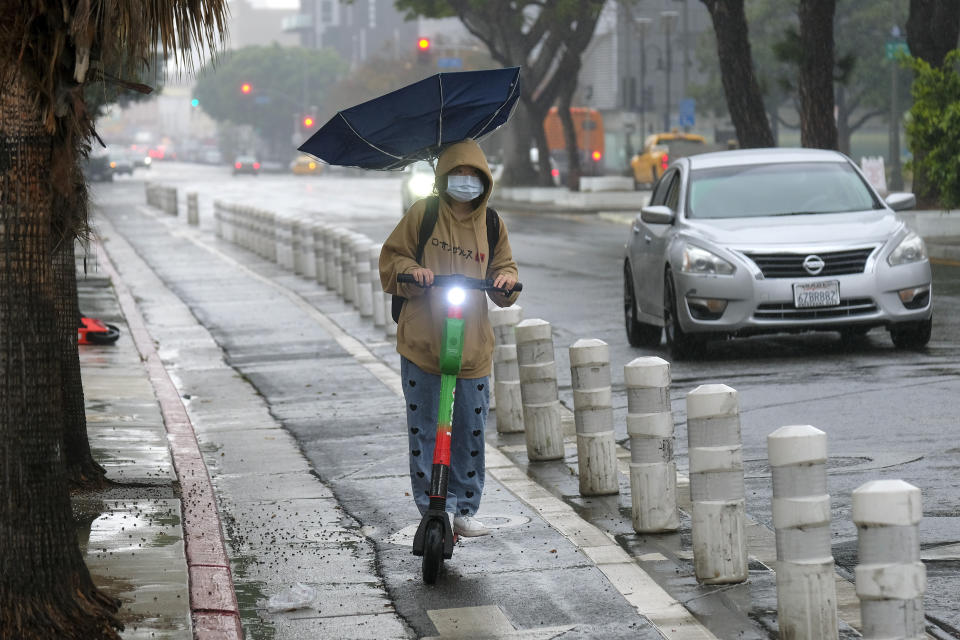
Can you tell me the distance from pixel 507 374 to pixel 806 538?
18.1 ft

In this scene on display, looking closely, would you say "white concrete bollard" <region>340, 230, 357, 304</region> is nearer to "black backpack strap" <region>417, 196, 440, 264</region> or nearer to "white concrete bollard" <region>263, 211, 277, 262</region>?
"white concrete bollard" <region>263, 211, 277, 262</region>

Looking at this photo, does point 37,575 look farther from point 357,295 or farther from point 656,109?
point 656,109

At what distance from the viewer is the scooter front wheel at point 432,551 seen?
7.21 meters

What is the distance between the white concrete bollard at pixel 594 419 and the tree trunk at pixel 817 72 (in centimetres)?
2170

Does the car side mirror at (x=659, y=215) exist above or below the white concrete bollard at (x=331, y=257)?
above

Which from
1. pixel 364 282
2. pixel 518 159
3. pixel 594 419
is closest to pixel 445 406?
pixel 594 419

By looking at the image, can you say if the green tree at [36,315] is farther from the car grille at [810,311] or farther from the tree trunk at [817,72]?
the tree trunk at [817,72]

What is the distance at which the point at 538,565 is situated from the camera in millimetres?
7562

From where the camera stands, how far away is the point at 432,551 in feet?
23.7

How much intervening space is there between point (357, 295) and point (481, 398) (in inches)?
516

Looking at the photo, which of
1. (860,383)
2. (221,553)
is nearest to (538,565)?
(221,553)

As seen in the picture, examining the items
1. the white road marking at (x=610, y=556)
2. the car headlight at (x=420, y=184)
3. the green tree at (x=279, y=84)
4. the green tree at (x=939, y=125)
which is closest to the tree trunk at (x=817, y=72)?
the green tree at (x=939, y=125)

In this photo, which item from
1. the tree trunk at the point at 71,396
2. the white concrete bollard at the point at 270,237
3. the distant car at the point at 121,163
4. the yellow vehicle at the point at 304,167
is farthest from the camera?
the yellow vehicle at the point at 304,167

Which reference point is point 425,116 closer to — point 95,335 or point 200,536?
point 200,536
